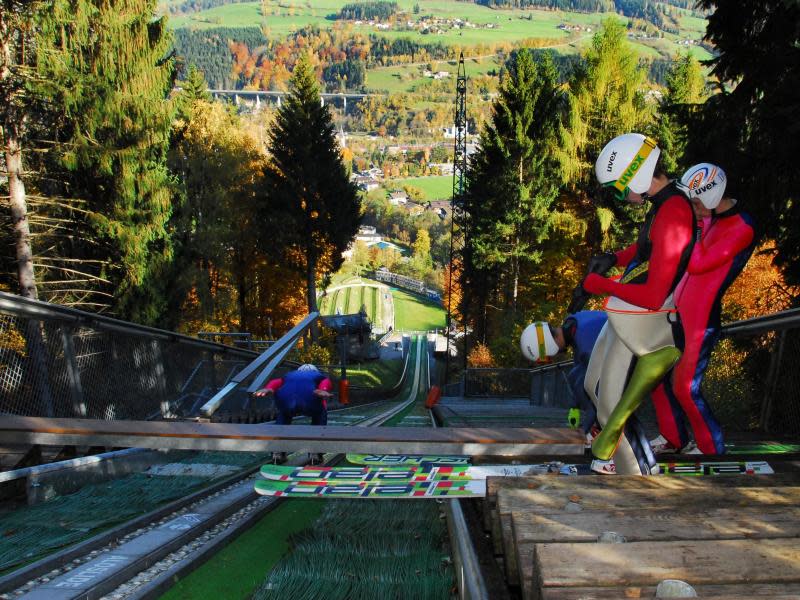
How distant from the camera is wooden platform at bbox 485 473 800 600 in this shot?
2197mm

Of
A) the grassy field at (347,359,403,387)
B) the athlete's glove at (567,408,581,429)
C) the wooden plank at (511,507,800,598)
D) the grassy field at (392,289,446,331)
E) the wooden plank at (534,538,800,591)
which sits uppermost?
the wooden plank at (534,538,800,591)

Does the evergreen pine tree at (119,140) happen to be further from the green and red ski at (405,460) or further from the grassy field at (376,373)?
the grassy field at (376,373)

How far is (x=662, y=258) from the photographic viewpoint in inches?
167

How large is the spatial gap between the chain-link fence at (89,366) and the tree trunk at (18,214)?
6336 millimetres

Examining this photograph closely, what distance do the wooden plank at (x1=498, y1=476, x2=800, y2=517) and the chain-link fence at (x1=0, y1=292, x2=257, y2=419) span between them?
4.44 metres

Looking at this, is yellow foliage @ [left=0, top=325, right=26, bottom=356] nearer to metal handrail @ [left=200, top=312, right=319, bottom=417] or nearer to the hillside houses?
metal handrail @ [left=200, top=312, right=319, bottom=417]

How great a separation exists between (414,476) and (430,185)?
187 metres

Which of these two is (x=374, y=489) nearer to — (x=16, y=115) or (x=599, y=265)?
(x=599, y=265)

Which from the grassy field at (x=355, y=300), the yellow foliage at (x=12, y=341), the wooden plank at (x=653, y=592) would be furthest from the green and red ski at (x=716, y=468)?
the grassy field at (x=355, y=300)

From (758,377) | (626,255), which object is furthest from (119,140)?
(626,255)

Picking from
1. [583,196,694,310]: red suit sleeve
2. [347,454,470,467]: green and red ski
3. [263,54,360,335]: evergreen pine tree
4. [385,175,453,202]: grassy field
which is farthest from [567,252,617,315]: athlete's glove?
[385,175,453,202]: grassy field

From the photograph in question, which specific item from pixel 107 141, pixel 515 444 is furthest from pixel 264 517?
pixel 107 141

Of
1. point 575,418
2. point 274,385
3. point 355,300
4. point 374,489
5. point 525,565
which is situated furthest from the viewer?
point 355,300

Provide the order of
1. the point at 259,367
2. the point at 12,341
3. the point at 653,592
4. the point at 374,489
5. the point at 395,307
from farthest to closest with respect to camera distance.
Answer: the point at 395,307
the point at 259,367
the point at 12,341
the point at 374,489
the point at 653,592
